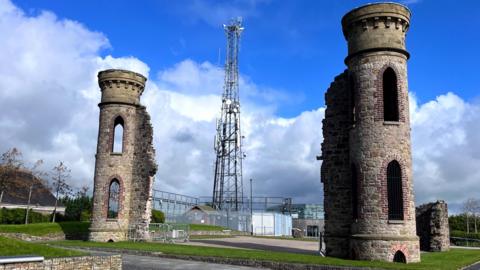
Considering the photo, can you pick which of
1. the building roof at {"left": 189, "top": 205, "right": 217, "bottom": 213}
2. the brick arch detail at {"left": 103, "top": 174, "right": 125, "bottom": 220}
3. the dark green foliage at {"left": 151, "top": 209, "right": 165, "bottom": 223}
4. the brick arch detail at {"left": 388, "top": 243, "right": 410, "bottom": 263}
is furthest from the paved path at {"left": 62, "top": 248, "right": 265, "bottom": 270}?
the building roof at {"left": 189, "top": 205, "right": 217, "bottom": 213}

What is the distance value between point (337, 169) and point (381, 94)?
4255mm

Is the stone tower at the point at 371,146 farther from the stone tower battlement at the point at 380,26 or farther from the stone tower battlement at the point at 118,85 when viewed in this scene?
the stone tower battlement at the point at 118,85

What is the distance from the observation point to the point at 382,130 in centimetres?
2211

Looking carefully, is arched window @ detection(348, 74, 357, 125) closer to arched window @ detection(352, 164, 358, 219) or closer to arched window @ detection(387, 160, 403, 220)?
arched window @ detection(352, 164, 358, 219)

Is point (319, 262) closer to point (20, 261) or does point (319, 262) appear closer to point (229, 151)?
point (20, 261)

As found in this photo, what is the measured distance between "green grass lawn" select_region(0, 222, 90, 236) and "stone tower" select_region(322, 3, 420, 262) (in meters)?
18.3

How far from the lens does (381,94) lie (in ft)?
73.7

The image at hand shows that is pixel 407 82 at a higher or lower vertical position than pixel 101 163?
higher

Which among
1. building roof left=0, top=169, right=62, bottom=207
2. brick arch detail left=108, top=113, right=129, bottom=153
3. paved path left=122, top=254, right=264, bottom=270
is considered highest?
brick arch detail left=108, top=113, right=129, bottom=153

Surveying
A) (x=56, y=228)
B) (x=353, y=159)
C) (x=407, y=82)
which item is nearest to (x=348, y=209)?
(x=353, y=159)

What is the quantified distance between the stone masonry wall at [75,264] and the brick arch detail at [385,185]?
11.9 m

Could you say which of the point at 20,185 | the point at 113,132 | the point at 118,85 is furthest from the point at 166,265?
the point at 20,185

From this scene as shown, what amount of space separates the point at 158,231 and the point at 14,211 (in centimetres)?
2185

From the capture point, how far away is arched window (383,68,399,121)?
23067 millimetres
